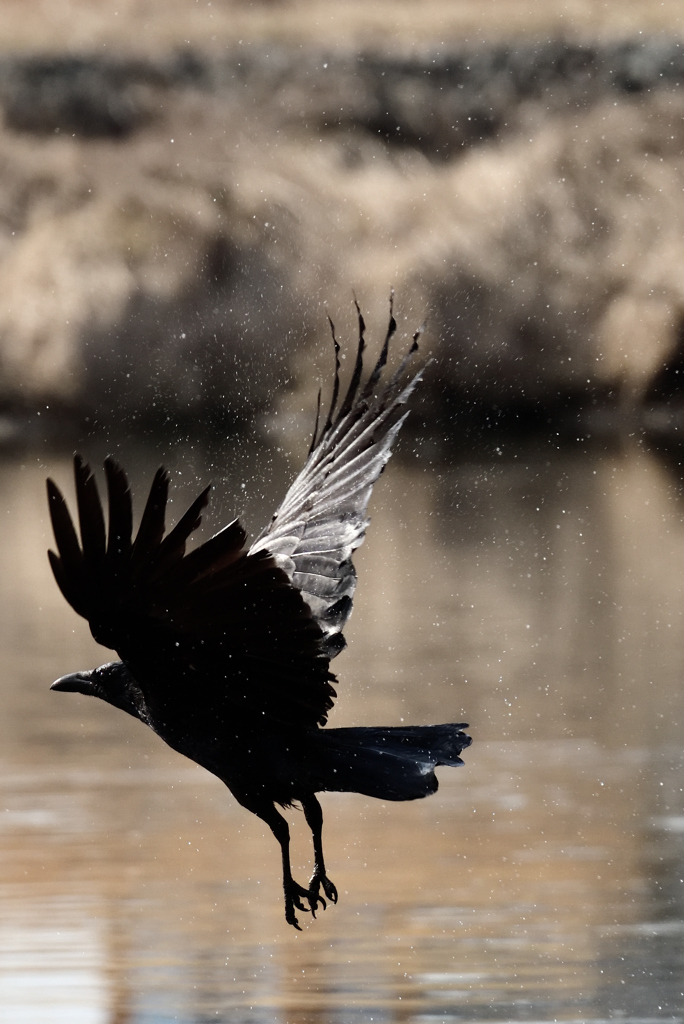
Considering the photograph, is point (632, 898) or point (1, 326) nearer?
point (632, 898)

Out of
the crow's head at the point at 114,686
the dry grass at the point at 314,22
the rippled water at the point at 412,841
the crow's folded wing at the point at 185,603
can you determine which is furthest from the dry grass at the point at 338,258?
the crow's folded wing at the point at 185,603

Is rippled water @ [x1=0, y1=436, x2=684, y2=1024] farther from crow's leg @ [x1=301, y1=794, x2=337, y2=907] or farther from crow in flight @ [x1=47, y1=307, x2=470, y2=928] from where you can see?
crow in flight @ [x1=47, y1=307, x2=470, y2=928]

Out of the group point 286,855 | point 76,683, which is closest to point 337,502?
point 76,683

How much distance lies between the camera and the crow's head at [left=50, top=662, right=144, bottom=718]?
14.9 feet

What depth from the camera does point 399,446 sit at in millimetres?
18328

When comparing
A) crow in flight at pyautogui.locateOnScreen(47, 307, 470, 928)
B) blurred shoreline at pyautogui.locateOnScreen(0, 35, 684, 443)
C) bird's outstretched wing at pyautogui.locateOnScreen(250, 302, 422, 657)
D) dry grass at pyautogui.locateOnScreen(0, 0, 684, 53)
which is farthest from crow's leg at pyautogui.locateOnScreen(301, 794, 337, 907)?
dry grass at pyautogui.locateOnScreen(0, 0, 684, 53)

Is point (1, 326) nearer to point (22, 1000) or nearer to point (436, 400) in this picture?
point (436, 400)

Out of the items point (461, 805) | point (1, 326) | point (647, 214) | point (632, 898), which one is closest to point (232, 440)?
point (1, 326)

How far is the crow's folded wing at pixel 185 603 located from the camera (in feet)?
12.8

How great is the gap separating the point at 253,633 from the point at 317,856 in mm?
588

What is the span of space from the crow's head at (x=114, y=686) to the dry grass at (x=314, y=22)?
58.7 ft

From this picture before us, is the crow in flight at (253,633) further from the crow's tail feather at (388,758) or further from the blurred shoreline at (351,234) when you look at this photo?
the blurred shoreline at (351,234)

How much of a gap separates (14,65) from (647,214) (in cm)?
744

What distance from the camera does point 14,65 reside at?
22531 mm
